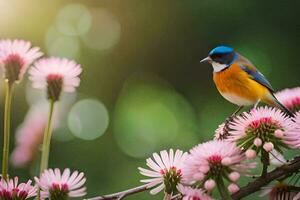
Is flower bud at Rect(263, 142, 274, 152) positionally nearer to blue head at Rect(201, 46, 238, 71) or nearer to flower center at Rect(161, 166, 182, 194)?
flower center at Rect(161, 166, 182, 194)

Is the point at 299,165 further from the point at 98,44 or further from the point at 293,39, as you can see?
the point at 98,44

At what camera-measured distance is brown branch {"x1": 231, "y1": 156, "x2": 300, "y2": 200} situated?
359mm

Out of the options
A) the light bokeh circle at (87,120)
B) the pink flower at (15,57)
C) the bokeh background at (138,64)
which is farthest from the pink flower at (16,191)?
the light bokeh circle at (87,120)

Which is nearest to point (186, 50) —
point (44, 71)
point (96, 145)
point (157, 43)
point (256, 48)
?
point (157, 43)

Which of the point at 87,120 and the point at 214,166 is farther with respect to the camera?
the point at 87,120

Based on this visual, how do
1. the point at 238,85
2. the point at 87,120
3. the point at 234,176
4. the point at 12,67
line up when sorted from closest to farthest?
the point at 234,176
the point at 12,67
the point at 238,85
the point at 87,120

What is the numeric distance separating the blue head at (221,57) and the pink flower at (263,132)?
0.25 metres

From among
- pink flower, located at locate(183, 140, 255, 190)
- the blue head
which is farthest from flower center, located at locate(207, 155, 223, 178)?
the blue head

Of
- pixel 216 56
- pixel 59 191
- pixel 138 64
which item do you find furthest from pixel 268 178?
pixel 138 64

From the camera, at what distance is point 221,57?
73 cm

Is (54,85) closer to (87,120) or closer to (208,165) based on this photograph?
(208,165)

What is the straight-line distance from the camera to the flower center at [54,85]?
0.48m

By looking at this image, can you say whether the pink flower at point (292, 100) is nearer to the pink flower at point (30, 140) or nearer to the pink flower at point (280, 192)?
the pink flower at point (280, 192)

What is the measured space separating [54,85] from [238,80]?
36 cm
